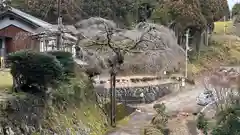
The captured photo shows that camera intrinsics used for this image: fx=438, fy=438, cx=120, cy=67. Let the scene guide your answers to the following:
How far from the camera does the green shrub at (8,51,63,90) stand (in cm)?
1249

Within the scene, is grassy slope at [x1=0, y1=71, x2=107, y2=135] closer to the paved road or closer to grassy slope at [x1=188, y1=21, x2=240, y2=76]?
the paved road

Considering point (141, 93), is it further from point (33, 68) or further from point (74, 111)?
point (33, 68)

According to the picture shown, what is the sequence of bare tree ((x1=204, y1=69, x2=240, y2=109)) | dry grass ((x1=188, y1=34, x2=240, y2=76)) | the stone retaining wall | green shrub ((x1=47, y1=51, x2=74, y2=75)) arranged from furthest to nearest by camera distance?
1. dry grass ((x1=188, y1=34, x2=240, y2=76))
2. the stone retaining wall
3. bare tree ((x1=204, y1=69, x2=240, y2=109))
4. green shrub ((x1=47, y1=51, x2=74, y2=75))

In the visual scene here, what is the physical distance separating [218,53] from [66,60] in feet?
114

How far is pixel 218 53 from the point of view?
48.9m

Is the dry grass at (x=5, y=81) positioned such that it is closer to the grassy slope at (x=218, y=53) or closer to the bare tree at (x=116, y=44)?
the bare tree at (x=116, y=44)

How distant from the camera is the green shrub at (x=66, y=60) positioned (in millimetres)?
16438

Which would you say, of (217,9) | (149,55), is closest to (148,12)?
(217,9)

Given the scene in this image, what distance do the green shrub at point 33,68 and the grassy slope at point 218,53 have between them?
96.2 feet

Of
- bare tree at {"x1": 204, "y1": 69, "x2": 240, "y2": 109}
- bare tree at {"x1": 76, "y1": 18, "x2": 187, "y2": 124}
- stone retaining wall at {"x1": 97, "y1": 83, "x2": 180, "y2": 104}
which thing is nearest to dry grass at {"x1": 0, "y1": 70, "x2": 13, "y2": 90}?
bare tree at {"x1": 76, "y1": 18, "x2": 187, "y2": 124}

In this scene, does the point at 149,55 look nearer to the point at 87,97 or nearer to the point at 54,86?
the point at 87,97

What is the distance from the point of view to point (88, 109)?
18656 millimetres

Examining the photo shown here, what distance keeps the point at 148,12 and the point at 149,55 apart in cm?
2705

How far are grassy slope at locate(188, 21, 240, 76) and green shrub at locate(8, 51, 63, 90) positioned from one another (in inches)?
1155
